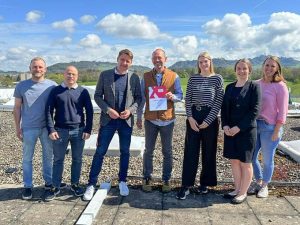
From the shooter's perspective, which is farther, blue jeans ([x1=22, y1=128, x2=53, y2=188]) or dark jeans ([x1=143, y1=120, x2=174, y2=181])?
dark jeans ([x1=143, y1=120, x2=174, y2=181])

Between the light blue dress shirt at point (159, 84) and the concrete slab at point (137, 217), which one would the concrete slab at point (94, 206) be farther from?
the light blue dress shirt at point (159, 84)

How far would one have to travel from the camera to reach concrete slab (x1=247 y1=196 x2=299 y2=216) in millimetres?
5043

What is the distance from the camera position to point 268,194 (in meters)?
5.74

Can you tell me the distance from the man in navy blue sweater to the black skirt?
2.10 m

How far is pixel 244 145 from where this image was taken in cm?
518

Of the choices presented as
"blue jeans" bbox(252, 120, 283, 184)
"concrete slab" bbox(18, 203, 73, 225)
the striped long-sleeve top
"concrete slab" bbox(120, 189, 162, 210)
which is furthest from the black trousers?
"concrete slab" bbox(18, 203, 73, 225)

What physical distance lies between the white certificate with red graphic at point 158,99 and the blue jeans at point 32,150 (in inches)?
62.9

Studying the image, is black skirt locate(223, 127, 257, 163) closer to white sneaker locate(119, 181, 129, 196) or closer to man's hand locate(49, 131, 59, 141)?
white sneaker locate(119, 181, 129, 196)

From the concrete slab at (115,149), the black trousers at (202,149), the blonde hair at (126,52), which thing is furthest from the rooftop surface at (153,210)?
the concrete slab at (115,149)

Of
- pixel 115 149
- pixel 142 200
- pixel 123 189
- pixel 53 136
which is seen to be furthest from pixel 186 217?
pixel 115 149

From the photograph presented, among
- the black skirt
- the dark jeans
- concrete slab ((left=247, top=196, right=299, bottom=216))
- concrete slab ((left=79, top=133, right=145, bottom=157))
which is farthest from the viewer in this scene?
concrete slab ((left=79, top=133, right=145, bottom=157))

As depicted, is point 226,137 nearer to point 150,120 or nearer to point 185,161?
point 185,161

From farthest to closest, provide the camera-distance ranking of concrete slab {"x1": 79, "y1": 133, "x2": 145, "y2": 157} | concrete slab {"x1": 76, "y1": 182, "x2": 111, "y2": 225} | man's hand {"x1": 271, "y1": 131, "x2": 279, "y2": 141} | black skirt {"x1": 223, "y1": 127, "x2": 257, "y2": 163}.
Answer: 1. concrete slab {"x1": 79, "y1": 133, "x2": 145, "y2": 157}
2. man's hand {"x1": 271, "y1": 131, "x2": 279, "y2": 141}
3. black skirt {"x1": 223, "y1": 127, "x2": 257, "y2": 163}
4. concrete slab {"x1": 76, "y1": 182, "x2": 111, "y2": 225}

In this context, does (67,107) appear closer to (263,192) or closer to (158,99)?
(158,99)
